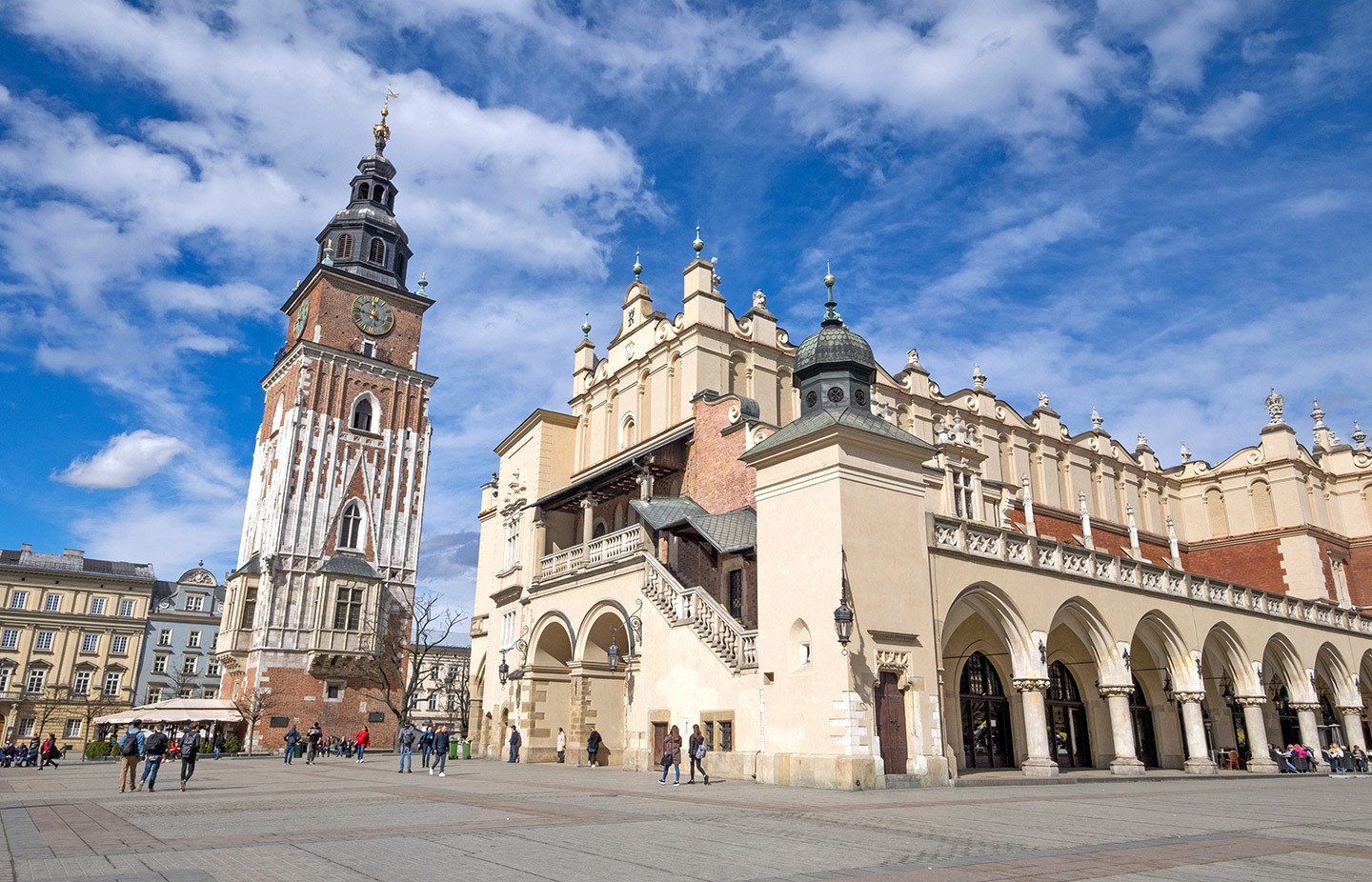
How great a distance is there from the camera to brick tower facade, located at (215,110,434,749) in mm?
48844

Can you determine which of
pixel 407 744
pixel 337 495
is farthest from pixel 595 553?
pixel 337 495

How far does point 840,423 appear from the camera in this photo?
2050 cm

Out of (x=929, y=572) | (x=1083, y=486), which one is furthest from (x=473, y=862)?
(x=1083, y=486)

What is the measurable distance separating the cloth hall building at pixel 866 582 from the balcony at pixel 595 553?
10 cm

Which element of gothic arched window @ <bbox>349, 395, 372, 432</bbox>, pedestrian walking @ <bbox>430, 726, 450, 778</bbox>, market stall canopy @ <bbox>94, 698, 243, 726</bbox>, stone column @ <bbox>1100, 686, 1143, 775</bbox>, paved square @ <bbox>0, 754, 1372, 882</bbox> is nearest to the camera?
paved square @ <bbox>0, 754, 1372, 882</bbox>

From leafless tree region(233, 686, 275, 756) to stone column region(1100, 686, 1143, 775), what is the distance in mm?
39575

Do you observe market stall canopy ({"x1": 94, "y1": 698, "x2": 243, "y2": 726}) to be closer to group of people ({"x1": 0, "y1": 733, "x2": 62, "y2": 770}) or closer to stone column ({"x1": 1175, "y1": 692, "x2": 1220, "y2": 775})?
group of people ({"x1": 0, "y1": 733, "x2": 62, "y2": 770})

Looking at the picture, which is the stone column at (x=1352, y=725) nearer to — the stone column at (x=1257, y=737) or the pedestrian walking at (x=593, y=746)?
the stone column at (x=1257, y=737)

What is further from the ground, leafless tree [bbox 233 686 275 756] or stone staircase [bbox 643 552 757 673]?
stone staircase [bbox 643 552 757 673]

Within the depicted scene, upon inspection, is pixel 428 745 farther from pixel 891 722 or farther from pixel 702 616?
pixel 891 722

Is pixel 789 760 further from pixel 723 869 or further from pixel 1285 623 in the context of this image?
pixel 1285 623

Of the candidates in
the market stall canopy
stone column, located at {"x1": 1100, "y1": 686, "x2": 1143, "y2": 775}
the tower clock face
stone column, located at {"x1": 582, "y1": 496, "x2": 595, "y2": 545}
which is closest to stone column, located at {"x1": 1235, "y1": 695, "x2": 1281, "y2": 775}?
stone column, located at {"x1": 1100, "y1": 686, "x2": 1143, "y2": 775}

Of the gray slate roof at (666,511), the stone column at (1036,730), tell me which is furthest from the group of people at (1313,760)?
the gray slate roof at (666,511)

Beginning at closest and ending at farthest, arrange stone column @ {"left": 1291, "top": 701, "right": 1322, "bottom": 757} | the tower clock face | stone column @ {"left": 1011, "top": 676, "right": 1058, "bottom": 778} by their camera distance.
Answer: stone column @ {"left": 1011, "top": 676, "right": 1058, "bottom": 778}
stone column @ {"left": 1291, "top": 701, "right": 1322, "bottom": 757}
the tower clock face
